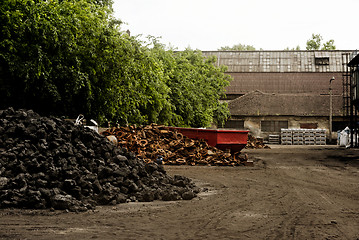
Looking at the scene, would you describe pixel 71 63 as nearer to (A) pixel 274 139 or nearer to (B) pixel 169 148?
(B) pixel 169 148

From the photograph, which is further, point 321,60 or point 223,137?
point 321,60

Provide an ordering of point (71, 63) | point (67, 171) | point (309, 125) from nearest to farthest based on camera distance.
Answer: point (67, 171)
point (71, 63)
point (309, 125)

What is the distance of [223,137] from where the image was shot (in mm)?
18031

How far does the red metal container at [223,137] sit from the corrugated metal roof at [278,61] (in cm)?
4069

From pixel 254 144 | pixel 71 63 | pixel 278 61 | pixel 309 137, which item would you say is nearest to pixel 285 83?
pixel 278 61

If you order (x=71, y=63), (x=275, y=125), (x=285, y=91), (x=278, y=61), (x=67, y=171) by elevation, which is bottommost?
(x=67, y=171)

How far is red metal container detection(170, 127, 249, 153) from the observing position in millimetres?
17906

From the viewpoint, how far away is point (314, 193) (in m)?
9.09

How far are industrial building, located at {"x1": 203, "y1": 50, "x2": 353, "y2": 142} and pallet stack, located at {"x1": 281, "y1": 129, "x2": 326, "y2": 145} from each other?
199 centimetres

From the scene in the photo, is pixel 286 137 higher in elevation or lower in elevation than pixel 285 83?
lower

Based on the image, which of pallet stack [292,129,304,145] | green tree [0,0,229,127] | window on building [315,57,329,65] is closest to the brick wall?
window on building [315,57,329,65]

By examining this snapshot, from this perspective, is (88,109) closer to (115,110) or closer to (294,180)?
(115,110)

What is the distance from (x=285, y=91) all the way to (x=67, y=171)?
160 feet

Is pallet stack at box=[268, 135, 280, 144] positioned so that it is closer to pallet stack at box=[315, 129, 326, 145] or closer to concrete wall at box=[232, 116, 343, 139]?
concrete wall at box=[232, 116, 343, 139]
